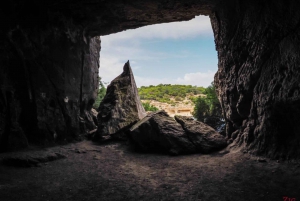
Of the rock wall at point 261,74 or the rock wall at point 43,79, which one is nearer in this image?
the rock wall at point 261,74

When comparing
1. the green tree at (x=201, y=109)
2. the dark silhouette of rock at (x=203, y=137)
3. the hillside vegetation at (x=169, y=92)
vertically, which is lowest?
the dark silhouette of rock at (x=203, y=137)

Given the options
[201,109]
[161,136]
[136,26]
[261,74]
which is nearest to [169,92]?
[201,109]

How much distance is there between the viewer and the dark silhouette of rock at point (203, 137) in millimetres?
7820

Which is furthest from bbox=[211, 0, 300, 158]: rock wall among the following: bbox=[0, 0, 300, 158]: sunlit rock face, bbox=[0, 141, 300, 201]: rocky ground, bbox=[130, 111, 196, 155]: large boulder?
bbox=[130, 111, 196, 155]: large boulder

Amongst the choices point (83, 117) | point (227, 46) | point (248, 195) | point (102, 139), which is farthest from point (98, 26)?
point (248, 195)

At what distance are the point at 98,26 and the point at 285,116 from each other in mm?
8481

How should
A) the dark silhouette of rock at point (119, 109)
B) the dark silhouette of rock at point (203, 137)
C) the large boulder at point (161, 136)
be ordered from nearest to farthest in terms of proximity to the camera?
the dark silhouette of rock at point (203, 137) → the large boulder at point (161, 136) → the dark silhouette of rock at point (119, 109)

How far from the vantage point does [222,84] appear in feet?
29.0

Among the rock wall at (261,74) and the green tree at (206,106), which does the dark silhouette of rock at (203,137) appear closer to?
the rock wall at (261,74)

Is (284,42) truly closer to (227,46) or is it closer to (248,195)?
(227,46)

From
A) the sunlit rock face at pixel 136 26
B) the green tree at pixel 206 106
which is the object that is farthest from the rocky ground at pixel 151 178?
the green tree at pixel 206 106

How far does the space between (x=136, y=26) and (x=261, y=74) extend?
21.1 ft

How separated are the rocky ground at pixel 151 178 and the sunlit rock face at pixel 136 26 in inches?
34.9

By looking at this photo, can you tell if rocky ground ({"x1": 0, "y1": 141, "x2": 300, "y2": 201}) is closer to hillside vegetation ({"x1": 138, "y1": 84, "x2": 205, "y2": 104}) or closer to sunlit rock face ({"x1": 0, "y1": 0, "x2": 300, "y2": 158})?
sunlit rock face ({"x1": 0, "y1": 0, "x2": 300, "y2": 158})
